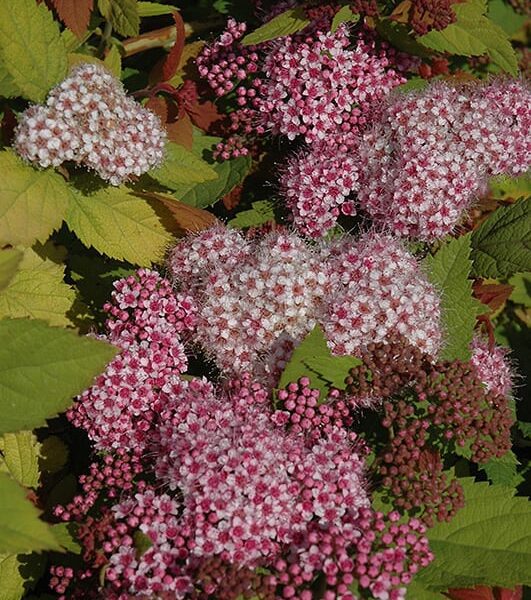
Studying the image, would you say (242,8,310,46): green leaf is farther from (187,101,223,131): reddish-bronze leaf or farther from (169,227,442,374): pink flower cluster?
(169,227,442,374): pink flower cluster

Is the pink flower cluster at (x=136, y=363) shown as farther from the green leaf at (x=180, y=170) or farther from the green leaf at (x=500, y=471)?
the green leaf at (x=500, y=471)

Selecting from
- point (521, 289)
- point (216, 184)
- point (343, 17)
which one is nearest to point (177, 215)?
point (216, 184)

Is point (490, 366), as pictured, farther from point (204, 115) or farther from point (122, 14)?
point (122, 14)

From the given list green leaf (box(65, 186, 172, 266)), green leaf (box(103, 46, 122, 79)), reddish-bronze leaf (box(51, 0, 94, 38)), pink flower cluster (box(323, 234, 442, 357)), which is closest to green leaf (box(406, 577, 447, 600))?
pink flower cluster (box(323, 234, 442, 357))

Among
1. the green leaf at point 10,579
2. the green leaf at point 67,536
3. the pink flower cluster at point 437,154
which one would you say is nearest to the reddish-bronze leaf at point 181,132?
the pink flower cluster at point 437,154

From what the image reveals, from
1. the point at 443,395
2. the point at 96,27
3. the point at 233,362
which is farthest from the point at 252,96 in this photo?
the point at 443,395
